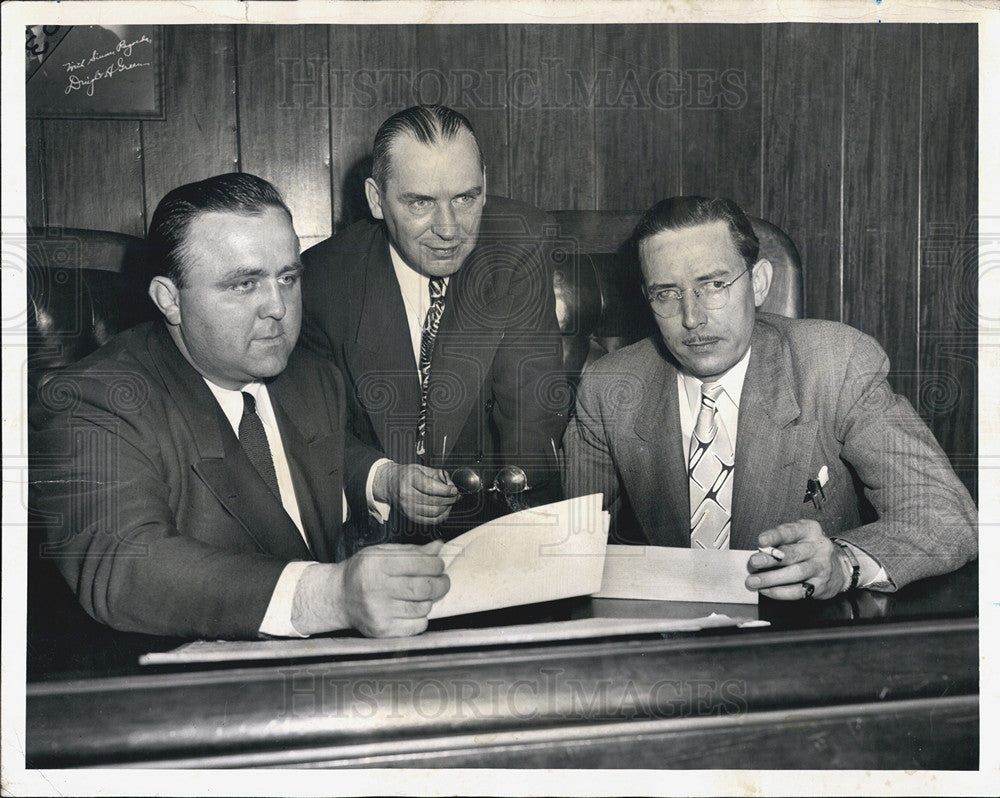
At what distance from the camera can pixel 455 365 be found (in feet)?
5.17

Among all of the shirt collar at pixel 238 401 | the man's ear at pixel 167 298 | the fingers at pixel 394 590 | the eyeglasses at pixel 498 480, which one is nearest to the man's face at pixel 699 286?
the eyeglasses at pixel 498 480

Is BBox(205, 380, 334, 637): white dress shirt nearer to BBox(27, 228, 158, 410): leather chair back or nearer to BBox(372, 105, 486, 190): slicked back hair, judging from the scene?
BBox(27, 228, 158, 410): leather chair back

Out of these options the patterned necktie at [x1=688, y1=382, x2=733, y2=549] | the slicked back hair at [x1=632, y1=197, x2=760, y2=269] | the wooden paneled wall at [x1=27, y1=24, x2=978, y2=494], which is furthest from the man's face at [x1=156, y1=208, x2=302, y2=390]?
the patterned necktie at [x1=688, y1=382, x2=733, y2=549]

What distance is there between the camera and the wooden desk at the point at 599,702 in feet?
4.62

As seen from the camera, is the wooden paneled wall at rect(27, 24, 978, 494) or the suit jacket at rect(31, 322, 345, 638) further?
the wooden paneled wall at rect(27, 24, 978, 494)

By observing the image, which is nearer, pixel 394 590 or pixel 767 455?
pixel 394 590

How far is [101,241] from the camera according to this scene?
5.20 ft

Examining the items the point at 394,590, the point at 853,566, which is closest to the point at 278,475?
the point at 394,590

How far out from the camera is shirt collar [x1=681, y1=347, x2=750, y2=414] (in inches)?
62.4

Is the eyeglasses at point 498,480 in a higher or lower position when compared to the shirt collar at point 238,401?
lower

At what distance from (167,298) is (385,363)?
1.27 feet

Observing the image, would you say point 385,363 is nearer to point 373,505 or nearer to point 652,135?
point 373,505

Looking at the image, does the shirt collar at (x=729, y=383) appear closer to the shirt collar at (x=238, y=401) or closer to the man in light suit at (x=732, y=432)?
the man in light suit at (x=732, y=432)

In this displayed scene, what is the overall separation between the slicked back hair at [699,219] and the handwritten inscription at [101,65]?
0.95 metres
